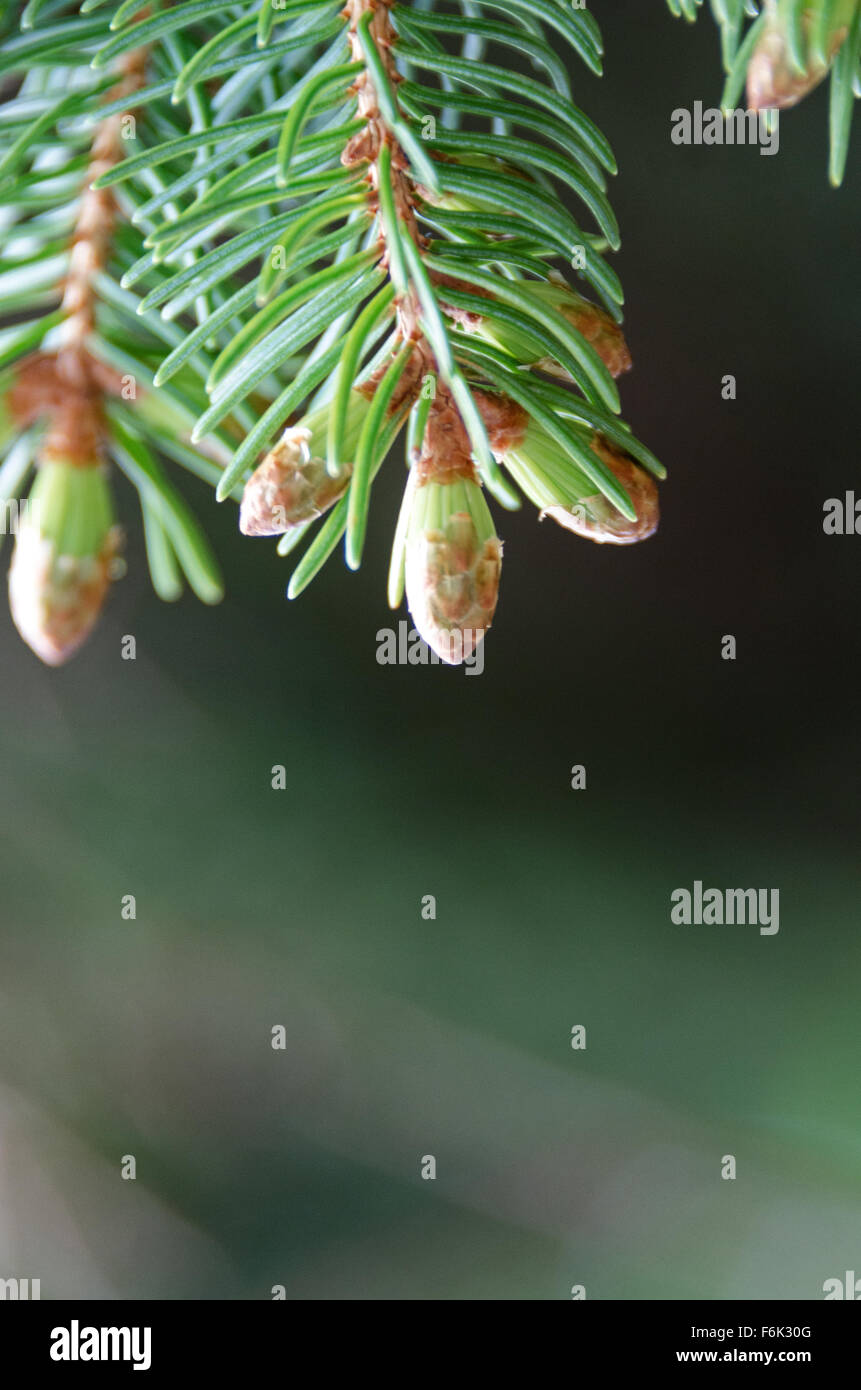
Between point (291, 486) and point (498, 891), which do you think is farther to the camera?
→ point (498, 891)

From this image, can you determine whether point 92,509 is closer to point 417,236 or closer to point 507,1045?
point 417,236

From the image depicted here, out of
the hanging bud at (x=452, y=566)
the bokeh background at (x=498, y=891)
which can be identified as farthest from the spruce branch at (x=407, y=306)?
the bokeh background at (x=498, y=891)

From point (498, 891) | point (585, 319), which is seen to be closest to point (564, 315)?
point (585, 319)

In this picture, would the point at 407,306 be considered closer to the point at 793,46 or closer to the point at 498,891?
the point at 793,46

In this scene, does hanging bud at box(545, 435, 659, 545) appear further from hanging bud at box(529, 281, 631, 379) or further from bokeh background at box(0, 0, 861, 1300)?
bokeh background at box(0, 0, 861, 1300)

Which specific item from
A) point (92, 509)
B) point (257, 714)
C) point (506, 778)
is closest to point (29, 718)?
point (257, 714)

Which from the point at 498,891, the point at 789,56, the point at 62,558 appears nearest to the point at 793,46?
the point at 789,56

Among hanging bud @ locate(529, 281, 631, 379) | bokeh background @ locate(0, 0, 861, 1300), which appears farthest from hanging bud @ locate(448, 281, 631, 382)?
bokeh background @ locate(0, 0, 861, 1300)
